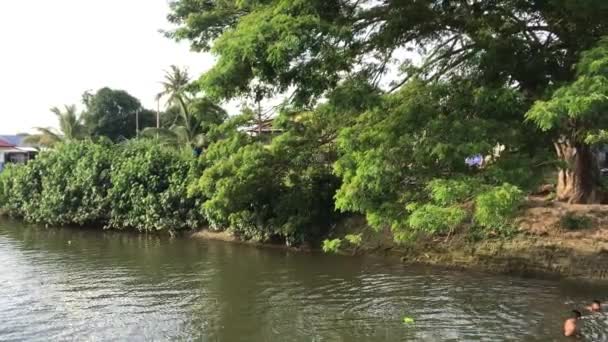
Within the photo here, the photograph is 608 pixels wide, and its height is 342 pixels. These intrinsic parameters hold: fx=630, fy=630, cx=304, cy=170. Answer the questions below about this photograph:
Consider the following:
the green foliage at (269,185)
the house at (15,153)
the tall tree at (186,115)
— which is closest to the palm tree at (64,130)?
the tall tree at (186,115)

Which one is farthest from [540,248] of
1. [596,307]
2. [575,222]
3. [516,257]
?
[596,307]

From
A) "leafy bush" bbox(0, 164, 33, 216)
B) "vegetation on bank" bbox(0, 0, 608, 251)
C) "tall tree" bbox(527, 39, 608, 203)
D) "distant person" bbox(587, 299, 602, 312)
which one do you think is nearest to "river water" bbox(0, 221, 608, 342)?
"distant person" bbox(587, 299, 602, 312)

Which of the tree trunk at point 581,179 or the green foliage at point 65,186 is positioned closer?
the tree trunk at point 581,179

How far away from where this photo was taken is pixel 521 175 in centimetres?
922

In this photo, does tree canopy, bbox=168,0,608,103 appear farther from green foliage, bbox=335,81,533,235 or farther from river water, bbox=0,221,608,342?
river water, bbox=0,221,608,342

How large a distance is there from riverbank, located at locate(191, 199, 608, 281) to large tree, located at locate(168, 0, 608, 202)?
4.76m

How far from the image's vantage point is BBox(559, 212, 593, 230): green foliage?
14.4 m

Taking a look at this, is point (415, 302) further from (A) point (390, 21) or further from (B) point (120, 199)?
(B) point (120, 199)

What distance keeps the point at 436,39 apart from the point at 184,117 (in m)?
20.9

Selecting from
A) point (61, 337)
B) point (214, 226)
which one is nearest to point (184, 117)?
point (214, 226)

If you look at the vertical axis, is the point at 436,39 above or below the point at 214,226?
above

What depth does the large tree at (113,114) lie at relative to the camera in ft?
157

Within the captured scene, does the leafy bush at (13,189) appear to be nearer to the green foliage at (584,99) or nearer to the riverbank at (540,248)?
the riverbank at (540,248)

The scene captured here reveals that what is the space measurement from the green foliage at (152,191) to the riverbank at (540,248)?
895 cm
